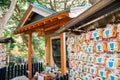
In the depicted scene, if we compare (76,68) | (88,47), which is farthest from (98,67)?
(76,68)

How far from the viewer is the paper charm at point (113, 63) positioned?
133 inches

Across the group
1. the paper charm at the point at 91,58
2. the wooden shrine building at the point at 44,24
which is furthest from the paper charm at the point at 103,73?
the wooden shrine building at the point at 44,24

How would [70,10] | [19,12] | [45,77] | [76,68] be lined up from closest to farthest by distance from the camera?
[76,68] < [70,10] < [45,77] < [19,12]

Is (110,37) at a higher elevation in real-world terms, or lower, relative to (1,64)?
higher

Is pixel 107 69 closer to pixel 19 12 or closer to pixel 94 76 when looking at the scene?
pixel 94 76

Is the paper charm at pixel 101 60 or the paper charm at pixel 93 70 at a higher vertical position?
the paper charm at pixel 101 60

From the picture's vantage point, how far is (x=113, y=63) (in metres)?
3.47

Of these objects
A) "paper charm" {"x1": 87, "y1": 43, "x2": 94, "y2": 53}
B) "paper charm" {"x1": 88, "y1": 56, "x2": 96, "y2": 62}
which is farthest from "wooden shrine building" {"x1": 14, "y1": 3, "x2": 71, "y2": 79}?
"paper charm" {"x1": 88, "y1": 56, "x2": 96, "y2": 62}

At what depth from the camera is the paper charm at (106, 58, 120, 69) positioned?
3.38 meters

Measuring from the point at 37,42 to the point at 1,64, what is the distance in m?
10.2

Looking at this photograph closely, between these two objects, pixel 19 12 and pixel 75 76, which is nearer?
pixel 75 76

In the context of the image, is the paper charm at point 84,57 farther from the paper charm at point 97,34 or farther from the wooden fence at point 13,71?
the wooden fence at point 13,71

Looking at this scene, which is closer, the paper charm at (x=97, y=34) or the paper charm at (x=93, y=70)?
the paper charm at (x=97, y=34)

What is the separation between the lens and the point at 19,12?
17828 mm
